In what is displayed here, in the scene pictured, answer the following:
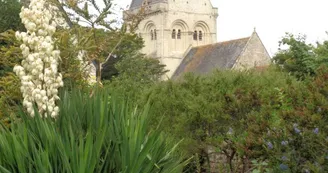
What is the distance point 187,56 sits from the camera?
61.8 metres

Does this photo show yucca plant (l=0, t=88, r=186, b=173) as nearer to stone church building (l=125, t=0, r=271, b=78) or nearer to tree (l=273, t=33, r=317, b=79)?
tree (l=273, t=33, r=317, b=79)

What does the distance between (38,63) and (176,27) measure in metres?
63.4

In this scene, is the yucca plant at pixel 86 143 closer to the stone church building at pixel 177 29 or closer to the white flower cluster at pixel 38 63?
the white flower cluster at pixel 38 63

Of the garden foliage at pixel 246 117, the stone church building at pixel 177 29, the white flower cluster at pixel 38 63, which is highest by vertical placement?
the stone church building at pixel 177 29

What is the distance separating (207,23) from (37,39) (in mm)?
64134

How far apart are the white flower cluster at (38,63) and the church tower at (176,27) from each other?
58366 millimetres

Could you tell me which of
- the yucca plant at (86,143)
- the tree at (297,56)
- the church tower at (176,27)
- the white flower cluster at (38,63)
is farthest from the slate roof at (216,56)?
the yucca plant at (86,143)

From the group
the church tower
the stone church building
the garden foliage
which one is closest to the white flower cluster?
the garden foliage

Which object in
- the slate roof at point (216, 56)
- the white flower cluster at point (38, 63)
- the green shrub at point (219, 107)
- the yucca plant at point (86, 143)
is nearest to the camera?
the yucca plant at point (86, 143)

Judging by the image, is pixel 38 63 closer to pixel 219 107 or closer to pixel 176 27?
pixel 219 107

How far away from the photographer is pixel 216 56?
53.6 meters

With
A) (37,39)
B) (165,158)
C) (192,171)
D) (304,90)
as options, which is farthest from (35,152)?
(192,171)

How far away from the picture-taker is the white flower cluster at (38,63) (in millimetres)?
6480

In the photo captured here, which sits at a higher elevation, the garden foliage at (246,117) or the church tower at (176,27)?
the church tower at (176,27)
